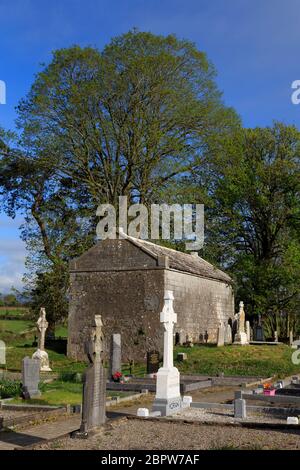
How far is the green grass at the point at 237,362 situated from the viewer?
22.2 metres

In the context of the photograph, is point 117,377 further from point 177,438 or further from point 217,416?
point 177,438

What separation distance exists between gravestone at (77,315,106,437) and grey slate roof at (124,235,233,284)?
1545 centimetres

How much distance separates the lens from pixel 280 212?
115 feet

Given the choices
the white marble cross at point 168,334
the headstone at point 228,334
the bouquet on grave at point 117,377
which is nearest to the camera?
the white marble cross at point 168,334

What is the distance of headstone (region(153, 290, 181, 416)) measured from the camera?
13461mm

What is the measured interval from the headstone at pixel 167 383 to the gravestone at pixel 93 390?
306 cm

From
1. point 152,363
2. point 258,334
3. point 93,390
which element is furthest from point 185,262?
point 93,390

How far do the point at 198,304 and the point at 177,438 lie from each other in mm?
19633

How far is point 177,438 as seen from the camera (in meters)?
9.82

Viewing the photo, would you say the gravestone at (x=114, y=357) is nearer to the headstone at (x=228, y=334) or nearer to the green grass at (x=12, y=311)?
the headstone at (x=228, y=334)

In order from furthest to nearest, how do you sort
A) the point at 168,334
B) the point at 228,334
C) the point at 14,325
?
the point at 14,325
the point at 228,334
the point at 168,334

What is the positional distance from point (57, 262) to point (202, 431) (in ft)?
75.8

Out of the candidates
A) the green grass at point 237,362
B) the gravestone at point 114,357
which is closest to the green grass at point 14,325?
the green grass at point 237,362

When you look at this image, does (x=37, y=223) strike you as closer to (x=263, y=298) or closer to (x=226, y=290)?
(x=226, y=290)
